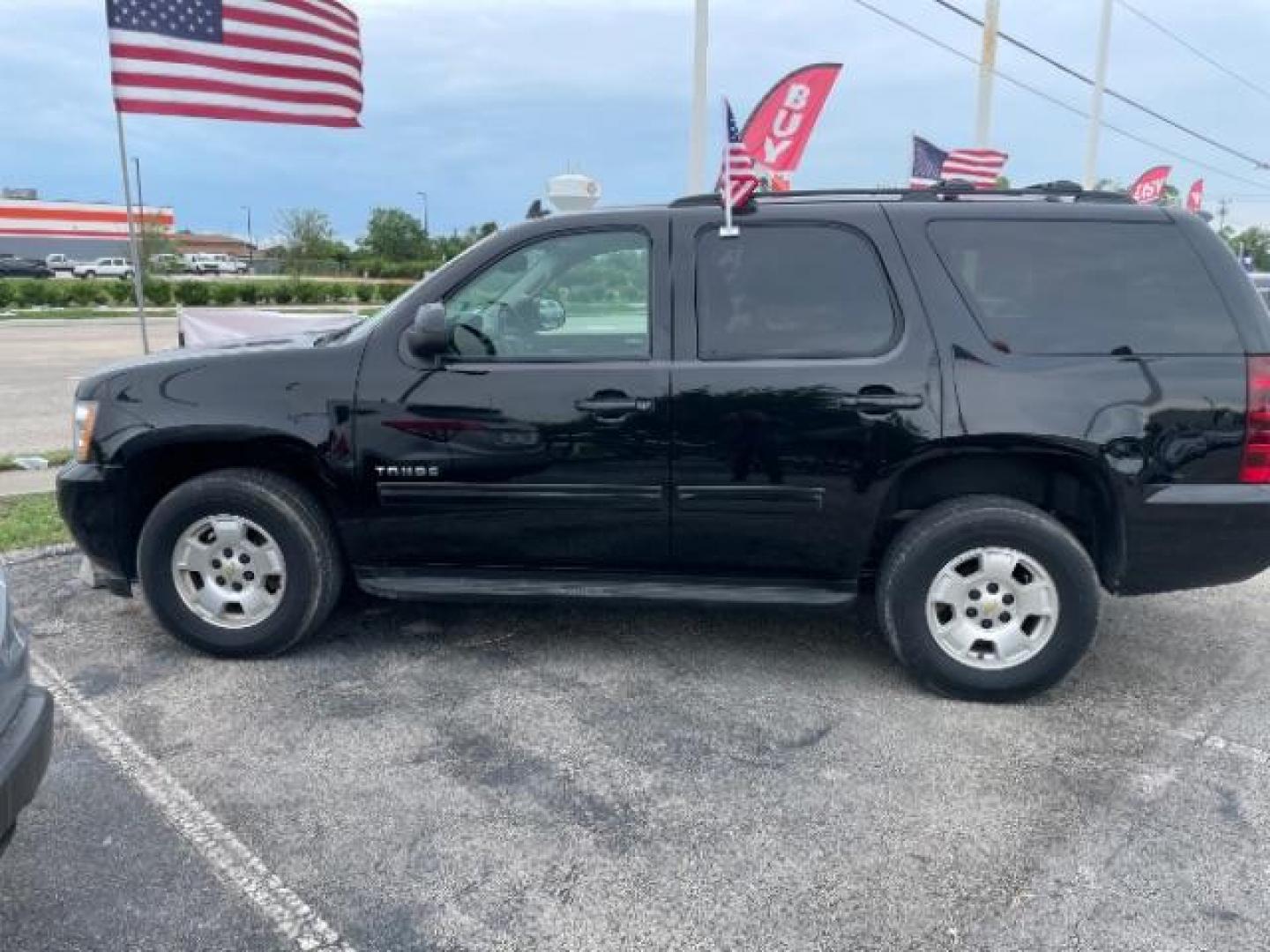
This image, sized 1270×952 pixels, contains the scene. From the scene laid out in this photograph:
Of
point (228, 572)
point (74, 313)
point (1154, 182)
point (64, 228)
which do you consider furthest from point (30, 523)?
point (64, 228)

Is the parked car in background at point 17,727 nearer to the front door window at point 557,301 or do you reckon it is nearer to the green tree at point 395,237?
the front door window at point 557,301

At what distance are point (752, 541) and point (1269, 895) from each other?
1972 mm

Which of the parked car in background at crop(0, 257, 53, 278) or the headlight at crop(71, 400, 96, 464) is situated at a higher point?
the parked car in background at crop(0, 257, 53, 278)

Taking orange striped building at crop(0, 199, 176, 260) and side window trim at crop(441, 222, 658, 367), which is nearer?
side window trim at crop(441, 222, 658, 367)

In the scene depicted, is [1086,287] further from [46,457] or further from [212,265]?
[212,265]

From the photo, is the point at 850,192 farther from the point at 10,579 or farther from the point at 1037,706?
the point at 10,579

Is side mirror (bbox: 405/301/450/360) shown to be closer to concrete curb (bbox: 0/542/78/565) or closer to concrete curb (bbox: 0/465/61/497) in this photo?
concrete curb (bbox: 0/542/78/565)

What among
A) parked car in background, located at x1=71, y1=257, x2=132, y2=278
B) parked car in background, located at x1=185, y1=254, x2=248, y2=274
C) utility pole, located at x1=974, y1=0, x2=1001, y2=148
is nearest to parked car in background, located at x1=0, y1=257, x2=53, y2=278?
parked car in background, located at x1=71, y1=257, x2=132, y2=278

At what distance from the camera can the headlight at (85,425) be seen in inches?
165

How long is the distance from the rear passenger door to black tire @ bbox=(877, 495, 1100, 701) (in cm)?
21

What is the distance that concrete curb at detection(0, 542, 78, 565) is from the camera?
18.4ft

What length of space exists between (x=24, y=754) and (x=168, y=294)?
122ft

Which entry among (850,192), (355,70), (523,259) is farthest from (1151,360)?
(355,70)

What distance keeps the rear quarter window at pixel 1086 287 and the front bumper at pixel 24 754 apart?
3.28m
